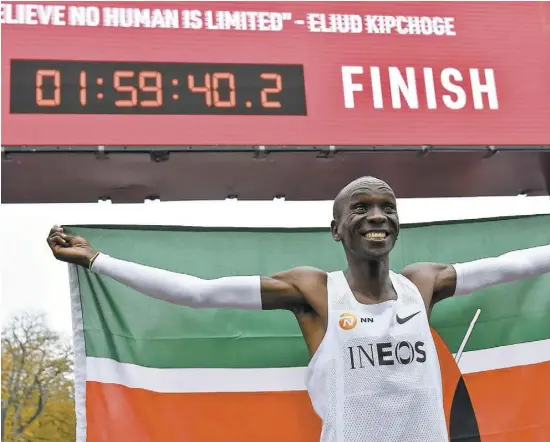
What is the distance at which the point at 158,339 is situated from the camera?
3.15 meters

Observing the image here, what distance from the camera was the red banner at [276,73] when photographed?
5.50 meters

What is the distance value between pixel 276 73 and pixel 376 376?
13.1ft

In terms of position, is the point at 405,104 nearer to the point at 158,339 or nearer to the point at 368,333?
the point at 158,339

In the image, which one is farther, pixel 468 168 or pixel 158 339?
pixel 468 168

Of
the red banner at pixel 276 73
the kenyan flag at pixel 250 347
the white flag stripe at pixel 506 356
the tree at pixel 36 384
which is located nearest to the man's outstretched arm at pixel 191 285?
the kenyan flag at pixel 250 347

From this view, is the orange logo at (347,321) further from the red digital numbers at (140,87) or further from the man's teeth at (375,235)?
the red digital numbers at (140,87)

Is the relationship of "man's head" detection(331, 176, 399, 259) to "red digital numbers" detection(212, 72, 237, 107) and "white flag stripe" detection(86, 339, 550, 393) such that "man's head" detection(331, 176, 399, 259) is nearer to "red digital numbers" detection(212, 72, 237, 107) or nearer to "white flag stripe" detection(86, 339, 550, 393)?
"white flag stripe" detection(86, 339, 550, 393)

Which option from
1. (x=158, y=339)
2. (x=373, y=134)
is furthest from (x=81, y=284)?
(x=373, y=134)

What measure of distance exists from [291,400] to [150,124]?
114 inches

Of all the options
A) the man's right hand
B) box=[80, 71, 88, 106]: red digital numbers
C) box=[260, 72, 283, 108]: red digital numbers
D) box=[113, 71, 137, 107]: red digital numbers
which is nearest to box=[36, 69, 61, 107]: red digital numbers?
box=[80, 71, 88, 106]: red digital numbers

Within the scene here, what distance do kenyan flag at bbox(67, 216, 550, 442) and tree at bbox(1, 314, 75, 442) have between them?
14191 millimetres

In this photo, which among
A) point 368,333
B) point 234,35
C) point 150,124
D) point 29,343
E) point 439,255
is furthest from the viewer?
point 29,343

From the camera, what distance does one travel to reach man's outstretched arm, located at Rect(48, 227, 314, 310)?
7.38 feet

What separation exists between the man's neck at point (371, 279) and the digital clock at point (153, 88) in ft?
11.5
